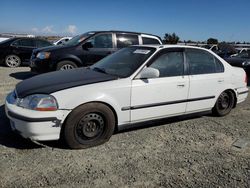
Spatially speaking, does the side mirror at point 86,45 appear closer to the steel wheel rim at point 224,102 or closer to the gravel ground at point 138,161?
the gravel ground at point 138,161

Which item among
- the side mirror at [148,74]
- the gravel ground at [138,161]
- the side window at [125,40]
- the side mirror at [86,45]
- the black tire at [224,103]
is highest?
the side window at [125,40]

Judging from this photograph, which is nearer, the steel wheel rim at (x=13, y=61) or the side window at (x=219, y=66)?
the side window at (x=219, y=66)

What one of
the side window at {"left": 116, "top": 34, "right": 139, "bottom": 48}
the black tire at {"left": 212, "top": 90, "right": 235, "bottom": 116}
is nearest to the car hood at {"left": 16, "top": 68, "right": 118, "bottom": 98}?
the black tire at {"left": 212, "top": 90, "right": 235, "bottom": 116}

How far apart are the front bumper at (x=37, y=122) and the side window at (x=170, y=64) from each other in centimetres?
166

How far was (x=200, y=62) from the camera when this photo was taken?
14.6 feet

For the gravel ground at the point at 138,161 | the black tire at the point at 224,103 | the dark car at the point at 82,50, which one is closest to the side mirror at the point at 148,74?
the gravel ground at the point at 138,161

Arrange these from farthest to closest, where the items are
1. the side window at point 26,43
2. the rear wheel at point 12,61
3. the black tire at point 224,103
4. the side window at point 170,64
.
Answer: the side window at point 26,43 < the rear wheel at point 12,61 < the black tire at point 224,103 < the side window at point 170,64

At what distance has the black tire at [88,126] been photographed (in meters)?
3.21

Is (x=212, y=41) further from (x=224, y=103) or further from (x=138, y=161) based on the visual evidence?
(x=138, y=161)

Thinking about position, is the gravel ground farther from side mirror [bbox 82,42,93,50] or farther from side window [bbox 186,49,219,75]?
side mirror [bbox 82,42,93,50]

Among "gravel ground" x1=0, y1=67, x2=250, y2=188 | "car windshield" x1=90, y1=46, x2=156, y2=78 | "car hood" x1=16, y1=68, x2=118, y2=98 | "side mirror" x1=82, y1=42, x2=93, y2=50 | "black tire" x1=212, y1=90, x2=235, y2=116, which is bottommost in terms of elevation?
"gravel ground" x1=0, y1=67, x2=250, y2=188

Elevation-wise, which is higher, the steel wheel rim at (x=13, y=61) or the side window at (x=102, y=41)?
the side window at (x=102, y=41)

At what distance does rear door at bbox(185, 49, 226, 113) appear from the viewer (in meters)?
4.25

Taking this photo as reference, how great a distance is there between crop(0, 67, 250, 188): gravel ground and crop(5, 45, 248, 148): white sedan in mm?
266
